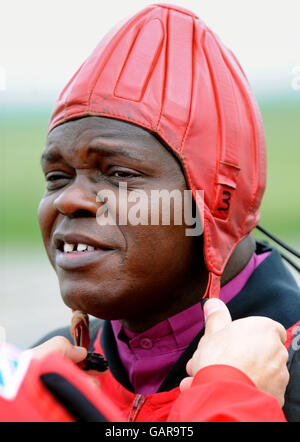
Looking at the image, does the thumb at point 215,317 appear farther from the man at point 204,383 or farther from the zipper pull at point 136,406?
the zipper pull at point 136,406

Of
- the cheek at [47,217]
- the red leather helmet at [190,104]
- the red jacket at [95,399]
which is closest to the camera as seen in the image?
the red jacket at [95,399]

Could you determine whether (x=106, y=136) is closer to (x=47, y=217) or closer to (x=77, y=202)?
(x=77, y=202)

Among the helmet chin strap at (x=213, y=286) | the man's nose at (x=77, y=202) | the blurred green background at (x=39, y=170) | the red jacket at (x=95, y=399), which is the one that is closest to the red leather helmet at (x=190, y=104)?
the helmet chin strap at (x=213, y=286)

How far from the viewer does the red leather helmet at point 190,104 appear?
5.77ft

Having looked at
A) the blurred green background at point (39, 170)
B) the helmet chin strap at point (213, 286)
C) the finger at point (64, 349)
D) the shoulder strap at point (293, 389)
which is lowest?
the blurred green background at point (39, 170)

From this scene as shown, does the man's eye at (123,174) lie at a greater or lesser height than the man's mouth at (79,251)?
greater

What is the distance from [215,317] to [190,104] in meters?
0.73

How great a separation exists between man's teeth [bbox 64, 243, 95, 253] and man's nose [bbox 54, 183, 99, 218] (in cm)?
9

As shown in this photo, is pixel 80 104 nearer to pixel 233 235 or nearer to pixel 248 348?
pixel 233 235

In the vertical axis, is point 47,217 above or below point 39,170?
above

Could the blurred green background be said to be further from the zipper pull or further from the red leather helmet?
the zipper pull

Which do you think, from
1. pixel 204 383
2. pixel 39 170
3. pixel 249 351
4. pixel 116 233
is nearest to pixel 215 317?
pixel 249 351

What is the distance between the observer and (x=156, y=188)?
172 cm

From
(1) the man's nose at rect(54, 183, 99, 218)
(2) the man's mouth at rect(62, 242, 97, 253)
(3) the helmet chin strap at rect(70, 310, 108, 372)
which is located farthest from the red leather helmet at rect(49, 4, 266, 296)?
(3) the helmet chin strap at rect(70, 310, 108, 372)
